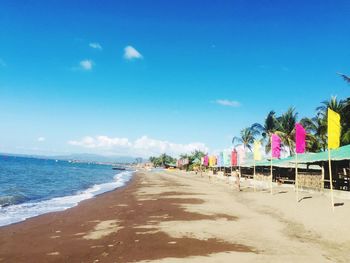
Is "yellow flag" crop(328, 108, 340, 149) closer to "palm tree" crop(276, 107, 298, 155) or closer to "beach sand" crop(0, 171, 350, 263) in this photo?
"beach sand" crop(0, 171, 350, 263)

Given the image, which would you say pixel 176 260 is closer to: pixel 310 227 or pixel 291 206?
pixel 310 227

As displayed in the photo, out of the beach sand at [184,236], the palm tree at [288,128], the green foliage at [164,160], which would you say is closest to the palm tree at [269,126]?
the palm tree at [288,128]

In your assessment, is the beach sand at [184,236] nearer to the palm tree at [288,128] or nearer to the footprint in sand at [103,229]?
the footprint in sand at [103,229]

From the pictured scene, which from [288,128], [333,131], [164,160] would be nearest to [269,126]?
[288,128]

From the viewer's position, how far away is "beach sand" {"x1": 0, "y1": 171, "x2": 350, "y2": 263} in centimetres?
946

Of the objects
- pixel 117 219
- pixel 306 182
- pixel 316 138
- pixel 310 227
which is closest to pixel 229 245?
pixel 310 227

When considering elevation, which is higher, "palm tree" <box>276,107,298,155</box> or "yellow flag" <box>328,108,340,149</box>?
"palm tree" <box>276,107,298,155</box>

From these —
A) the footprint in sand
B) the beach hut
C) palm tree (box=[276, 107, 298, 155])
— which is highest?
palm tree (box=[276, 107, 298, 155])

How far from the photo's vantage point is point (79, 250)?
10242 mm

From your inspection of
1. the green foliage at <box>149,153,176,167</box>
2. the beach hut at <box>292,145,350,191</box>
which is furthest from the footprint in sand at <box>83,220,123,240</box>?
the green foliage at <box>149,153,176,167</box>

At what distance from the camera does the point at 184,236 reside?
11781 mm

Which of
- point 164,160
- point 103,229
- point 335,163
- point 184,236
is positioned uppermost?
point 164,160

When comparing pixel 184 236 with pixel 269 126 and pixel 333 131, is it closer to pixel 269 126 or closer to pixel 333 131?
pixel 333 131

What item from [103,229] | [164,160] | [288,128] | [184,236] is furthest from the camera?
[164,160]
